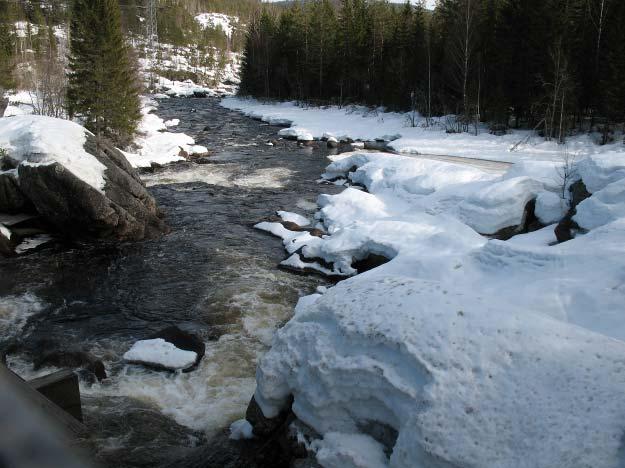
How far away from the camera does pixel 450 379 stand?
4.04 metres

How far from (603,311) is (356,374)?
10.5 feet

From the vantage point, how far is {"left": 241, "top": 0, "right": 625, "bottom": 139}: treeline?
23969mm

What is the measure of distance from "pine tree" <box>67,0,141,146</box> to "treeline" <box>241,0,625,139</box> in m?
18.6

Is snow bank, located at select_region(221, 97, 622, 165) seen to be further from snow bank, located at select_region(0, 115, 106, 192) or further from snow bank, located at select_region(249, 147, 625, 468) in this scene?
snow bank, located at select_region(0, 115, 106, 192)

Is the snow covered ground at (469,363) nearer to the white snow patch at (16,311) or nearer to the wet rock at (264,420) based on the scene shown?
the wet rock at (264,420)

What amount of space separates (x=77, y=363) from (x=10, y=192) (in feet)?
23.1

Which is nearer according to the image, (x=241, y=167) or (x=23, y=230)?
(x=23, y=230)

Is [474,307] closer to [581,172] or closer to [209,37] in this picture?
[581,172]

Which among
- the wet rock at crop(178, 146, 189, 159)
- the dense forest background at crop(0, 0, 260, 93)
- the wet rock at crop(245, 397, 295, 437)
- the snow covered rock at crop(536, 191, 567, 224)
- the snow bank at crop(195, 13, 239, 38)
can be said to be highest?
the snow bank at crop(195, 13, 239, 38)

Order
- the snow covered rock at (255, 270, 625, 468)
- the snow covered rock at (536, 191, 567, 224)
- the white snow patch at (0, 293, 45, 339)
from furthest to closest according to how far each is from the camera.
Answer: the snow covered rock at (536, 191, 567, 224) → the white snow patch at (0, 293, 45, 339) → the snow covered rock at (255, 270, 625, 468)

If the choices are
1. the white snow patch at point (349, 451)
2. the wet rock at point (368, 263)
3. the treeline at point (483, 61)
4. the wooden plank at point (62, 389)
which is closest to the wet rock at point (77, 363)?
the wooden plank at point (62, 389)

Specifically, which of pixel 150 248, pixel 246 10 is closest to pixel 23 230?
pixel 150 248

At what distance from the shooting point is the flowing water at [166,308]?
6129mm

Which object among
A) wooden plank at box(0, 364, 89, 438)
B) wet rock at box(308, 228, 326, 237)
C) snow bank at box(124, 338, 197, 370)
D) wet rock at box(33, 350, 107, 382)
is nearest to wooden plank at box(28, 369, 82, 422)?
wet rock at box(33, 350, 107, 382)
